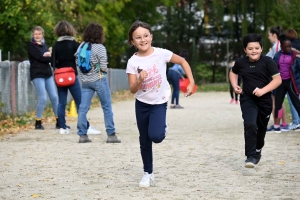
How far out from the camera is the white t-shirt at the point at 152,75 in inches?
289

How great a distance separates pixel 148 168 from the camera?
24.5 ft

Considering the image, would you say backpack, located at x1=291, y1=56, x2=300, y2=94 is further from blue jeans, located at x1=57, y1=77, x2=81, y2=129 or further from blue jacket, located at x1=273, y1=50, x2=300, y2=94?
blue jeans, located at x1=57, y1=77, x2=81, y2=129

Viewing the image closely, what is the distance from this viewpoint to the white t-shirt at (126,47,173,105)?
7344 mm

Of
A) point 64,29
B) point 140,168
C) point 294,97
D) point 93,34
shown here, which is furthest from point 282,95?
point 140,168

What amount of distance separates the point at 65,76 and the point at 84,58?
57.4 inches

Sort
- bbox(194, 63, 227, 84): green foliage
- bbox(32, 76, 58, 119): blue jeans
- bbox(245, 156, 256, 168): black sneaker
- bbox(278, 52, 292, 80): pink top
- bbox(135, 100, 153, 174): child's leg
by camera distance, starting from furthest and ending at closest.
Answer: bbox(194, 63, 227, 84): green foliage
bbox(32, 76, 58, 119): blue jeans
bbox(278, 52, 292, 80): pink top
bbox(245, 156, 256, 168): black sneaker
bbox(135, 100, 153, 174): child's leg

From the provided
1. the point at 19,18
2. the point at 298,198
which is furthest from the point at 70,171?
the point at 19,18

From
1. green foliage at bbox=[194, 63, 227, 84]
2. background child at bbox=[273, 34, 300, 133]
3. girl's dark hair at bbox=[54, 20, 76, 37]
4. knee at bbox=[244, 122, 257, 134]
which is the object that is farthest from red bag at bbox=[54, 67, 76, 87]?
green foliage at bbox=[194, 63, 227, 84]

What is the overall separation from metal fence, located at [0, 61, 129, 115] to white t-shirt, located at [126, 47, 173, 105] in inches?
323

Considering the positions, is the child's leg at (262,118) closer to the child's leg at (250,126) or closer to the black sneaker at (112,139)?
the child's leg at (250,126)

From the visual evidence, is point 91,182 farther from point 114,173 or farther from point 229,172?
point 229,172

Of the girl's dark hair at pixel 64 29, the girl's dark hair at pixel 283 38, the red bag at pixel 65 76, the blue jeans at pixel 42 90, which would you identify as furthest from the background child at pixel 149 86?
the blue jeans at pixel 42 90

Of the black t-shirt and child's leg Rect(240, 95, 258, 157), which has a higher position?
the black t-shirt

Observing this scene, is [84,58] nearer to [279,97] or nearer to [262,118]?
[262,118]
